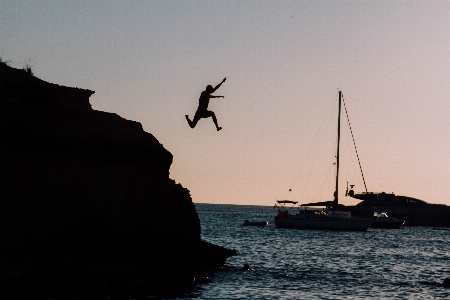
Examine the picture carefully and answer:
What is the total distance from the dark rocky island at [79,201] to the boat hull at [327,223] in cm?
5994

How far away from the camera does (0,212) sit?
2233 centimetres

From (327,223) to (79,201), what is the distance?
2565 inches

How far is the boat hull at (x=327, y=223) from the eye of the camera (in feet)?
285

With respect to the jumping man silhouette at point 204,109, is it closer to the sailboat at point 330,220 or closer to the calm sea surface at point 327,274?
the calm sea surface at point 327,274

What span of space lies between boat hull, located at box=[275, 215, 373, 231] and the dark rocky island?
5994cm

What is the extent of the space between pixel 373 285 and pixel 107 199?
51.1ft

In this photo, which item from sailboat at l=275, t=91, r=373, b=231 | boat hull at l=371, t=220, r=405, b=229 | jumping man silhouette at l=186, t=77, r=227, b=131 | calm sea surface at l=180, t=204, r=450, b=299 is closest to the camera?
jumping man silhouette at l=186, t=77, r=227, b=131

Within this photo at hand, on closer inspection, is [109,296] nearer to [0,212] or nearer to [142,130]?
[0,212]

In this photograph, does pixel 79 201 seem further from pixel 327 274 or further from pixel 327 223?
pixel 327 223

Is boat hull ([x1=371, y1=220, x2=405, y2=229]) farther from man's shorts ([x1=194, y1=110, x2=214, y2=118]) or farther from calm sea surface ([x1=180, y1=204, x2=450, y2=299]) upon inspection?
man's shorts ([x1=194, y1=110, x2=214, y2=118])

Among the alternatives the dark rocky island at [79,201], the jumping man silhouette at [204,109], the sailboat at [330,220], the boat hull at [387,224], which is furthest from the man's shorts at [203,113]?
the boat hull at [387,224]

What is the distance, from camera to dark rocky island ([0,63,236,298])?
22886 mm

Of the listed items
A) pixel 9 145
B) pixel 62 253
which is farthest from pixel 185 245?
pixel 9 145

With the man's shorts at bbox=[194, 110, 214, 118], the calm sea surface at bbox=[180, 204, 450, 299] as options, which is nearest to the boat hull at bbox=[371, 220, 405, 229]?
the calm sea surface at bbox=[180, 204, 450, 299]
